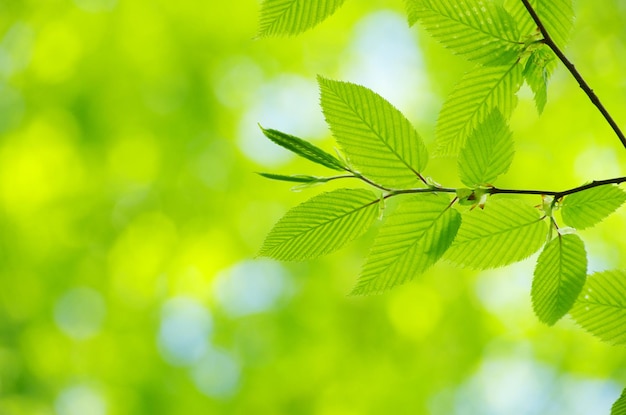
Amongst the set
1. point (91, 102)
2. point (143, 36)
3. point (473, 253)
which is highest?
point (143, 36)

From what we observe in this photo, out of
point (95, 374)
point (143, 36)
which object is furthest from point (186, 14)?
point (95, 374)

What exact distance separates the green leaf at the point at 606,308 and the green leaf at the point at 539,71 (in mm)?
156

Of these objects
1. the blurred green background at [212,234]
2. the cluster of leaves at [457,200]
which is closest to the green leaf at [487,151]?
the cluster of leaves at [457,200]

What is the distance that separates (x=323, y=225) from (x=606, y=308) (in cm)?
25

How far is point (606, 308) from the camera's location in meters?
0.50

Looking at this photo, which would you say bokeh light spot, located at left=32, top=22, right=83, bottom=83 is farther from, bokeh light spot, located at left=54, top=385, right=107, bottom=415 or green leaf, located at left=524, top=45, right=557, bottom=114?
green leaf, located at left=524, top=45, right=557, bottom=114

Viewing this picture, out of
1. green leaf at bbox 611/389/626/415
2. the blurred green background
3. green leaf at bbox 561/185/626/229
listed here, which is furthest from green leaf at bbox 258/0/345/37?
the blurred green background

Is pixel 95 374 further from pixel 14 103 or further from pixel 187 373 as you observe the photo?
pixel 14 103

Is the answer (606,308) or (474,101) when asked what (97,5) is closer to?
(474,101)

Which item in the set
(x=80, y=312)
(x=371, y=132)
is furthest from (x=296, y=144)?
(x=80, y=312)

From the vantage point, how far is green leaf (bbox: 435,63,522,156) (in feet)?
1.75

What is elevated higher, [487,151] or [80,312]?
[80,312]

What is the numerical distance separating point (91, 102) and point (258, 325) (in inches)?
76.7

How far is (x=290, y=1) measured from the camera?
0.51m
